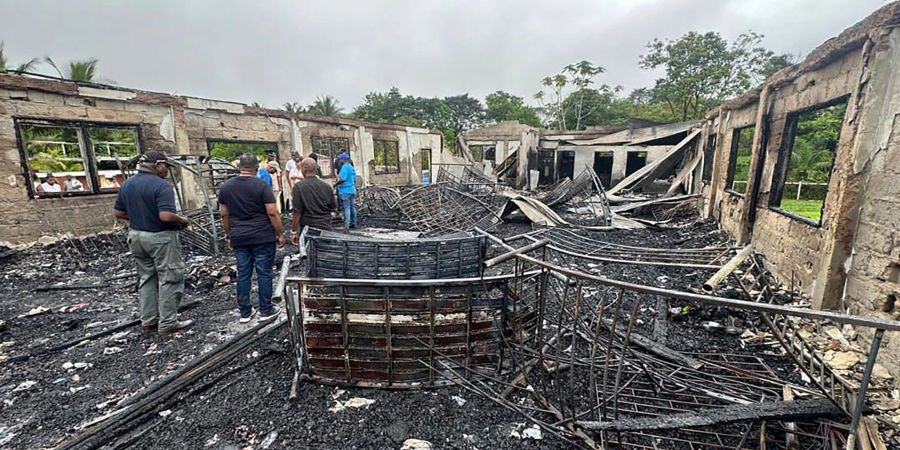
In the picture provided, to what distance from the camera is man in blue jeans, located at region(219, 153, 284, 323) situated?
10.8 feet

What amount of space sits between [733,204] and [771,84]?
2.14 meters

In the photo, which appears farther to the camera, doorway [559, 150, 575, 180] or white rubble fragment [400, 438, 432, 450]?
doorway [559, 150, 575, 180]

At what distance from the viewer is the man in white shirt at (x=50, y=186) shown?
601 cm

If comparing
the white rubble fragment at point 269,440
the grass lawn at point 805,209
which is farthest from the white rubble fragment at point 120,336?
the grass lawn at point 805,209

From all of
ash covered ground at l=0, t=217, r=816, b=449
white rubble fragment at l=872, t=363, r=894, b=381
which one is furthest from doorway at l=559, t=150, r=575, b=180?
white rubble fragment at l=872, t=363, r=894, b=381

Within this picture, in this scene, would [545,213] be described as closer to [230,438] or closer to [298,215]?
[298,215]

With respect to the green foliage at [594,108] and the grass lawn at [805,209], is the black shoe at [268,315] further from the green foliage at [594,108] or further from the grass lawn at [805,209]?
the green foliage at [594,108]

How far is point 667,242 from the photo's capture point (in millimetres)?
6500

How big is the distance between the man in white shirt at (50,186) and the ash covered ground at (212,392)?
2506 millimetres

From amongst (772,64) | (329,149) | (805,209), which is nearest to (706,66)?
(772,64)

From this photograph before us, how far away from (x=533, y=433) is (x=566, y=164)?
1585 cm

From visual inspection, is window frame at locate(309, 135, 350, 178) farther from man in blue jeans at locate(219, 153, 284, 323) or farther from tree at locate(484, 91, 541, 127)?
tree at locate(484, 91, 541, 127)

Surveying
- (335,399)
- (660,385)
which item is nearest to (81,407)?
(335,399)

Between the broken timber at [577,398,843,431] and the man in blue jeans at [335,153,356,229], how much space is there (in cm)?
600
